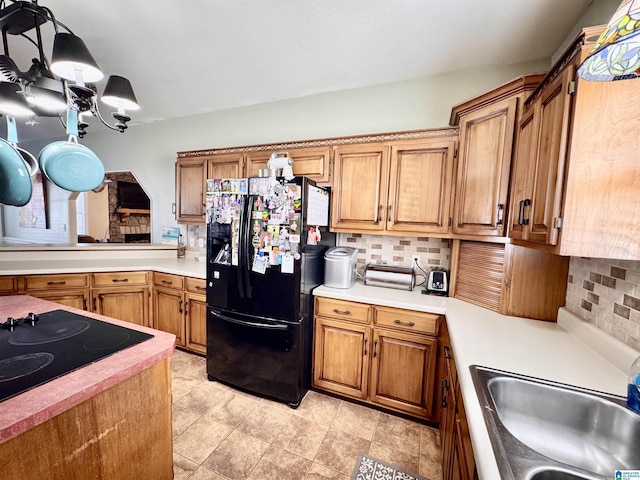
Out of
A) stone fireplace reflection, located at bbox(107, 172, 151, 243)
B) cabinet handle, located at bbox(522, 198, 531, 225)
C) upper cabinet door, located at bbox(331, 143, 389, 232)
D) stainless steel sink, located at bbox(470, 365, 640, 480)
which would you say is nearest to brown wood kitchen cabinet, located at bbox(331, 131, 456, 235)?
upper cabinet door, located at bbox(331, 143, 389, 232)

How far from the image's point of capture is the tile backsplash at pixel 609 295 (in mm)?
1029

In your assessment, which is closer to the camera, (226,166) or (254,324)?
(254,324)

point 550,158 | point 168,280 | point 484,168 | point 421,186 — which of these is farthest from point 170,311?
point 550,158

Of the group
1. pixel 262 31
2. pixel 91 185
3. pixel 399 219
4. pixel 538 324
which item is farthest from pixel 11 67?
pixel 538 324

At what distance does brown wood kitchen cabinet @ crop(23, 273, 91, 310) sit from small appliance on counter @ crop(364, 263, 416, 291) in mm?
2772

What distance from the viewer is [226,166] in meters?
2.65

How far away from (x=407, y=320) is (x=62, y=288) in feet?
10.4

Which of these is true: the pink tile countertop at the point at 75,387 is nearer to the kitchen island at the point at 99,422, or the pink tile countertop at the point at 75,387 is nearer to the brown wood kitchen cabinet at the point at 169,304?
the kitchen island at the point at 99,422

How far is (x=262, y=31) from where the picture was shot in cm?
171

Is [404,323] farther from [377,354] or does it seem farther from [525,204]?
[525,204]

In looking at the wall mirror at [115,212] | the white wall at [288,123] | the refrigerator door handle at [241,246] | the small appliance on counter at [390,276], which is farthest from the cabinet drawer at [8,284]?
the small appliance on counter at [390,276]

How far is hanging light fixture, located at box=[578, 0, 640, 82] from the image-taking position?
524 mm

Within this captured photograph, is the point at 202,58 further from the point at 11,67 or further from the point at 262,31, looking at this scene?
the point at 11,67

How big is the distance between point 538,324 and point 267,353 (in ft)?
5.88
